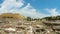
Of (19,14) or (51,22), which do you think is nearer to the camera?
(51,22)

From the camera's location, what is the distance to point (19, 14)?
8.62m

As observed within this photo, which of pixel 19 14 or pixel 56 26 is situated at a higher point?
pixel 19 14

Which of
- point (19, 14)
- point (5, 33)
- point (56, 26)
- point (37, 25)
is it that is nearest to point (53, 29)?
point (56, 26)

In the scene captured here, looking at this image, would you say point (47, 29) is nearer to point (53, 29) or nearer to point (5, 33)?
point (53, 29)

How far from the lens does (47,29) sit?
5.86 metres


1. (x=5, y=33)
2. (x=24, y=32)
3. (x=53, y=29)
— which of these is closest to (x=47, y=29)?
(x=53, y=29)

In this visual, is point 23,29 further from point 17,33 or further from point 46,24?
point 46,24

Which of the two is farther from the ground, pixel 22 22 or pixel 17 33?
pixel 22 22

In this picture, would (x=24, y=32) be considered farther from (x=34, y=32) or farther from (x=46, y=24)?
(x=46, y=24)

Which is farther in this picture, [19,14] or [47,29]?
[19,14]

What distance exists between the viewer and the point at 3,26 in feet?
19.4

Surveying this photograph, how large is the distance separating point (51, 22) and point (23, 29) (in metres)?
1.14

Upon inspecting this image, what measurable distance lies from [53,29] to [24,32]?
3.70ft

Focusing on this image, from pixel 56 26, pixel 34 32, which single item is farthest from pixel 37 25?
pixel 56 26
